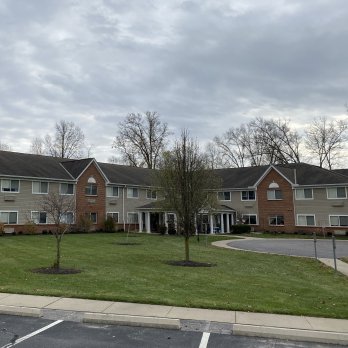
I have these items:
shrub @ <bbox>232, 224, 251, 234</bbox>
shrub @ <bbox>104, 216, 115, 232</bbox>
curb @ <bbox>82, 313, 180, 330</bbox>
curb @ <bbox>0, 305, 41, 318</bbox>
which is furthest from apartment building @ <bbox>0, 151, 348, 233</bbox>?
curb @ <bbox>82, 313, 180, 330</bbox>

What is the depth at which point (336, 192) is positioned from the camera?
43.8m

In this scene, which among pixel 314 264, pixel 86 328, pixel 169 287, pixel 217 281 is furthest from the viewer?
pixel 314 264

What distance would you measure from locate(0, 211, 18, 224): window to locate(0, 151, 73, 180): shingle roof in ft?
11.6

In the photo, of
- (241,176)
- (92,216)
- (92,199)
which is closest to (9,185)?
(92,199)

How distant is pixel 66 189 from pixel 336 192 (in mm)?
28331

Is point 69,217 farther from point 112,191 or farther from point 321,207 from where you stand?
point 321,207

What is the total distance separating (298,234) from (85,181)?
23834 mm

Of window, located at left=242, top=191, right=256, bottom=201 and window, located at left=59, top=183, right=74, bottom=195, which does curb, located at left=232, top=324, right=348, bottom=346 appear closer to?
window, located at left=59, top=183, right=74, bottom=195

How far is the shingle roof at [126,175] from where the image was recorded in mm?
48991

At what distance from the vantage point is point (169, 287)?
39.0 feet

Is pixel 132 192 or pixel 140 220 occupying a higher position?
pixel 132 192

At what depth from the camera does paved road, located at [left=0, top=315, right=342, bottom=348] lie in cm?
711

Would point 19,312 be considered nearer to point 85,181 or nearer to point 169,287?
point 169,287

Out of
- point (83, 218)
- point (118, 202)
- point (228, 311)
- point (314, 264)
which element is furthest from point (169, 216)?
point (228, 311)
